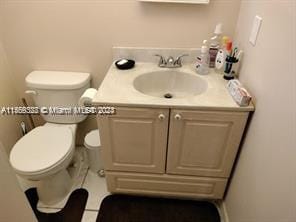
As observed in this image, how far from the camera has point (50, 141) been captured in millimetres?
1426

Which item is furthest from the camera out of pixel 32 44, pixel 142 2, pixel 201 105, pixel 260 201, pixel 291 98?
pixel 32 44

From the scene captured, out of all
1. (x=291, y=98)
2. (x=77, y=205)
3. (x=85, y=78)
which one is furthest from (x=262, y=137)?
(x=77, y=205)

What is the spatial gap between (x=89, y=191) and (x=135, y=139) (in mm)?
671

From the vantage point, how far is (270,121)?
0.91m

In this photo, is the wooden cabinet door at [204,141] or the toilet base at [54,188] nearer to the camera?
the wooden cabinet door at [204,141]

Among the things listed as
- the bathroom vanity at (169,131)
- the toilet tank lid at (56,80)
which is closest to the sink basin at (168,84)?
the bathroom vanity at (169,131)

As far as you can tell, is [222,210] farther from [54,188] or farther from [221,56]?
[54,188]

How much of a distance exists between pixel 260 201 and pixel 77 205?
3.75ft

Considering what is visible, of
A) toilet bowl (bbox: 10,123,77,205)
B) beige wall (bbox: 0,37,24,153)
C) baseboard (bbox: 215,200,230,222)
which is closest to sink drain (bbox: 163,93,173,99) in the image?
toilet bowl (bbox: 10,123,77,205)

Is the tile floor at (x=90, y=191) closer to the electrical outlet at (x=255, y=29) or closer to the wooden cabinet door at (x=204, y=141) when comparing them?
the wooden cabinet door at (x=204, y=141)

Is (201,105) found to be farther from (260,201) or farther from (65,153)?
(65,153)

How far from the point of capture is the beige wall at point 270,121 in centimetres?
77

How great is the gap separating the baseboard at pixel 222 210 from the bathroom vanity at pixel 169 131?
0.08m

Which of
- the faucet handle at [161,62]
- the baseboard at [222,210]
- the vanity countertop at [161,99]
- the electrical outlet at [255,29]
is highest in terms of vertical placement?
the electrical outlet at [255,29]
